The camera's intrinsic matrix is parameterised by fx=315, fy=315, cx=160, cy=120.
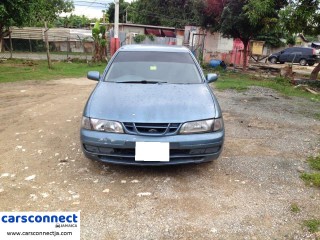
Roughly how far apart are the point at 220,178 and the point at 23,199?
86.4 inches

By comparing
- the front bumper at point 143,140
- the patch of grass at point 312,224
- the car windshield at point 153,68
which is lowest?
the patch of grass at point 312,224

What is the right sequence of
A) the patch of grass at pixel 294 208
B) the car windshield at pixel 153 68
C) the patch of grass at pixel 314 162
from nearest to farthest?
the patch of grass at pixel 294 208
the patch of grass at pixel 314 162
the car windshield at pixel 153 68

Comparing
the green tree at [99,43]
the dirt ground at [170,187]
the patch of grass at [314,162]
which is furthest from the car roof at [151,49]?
the green tree at [99,43]

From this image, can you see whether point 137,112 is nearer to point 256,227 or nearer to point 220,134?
point 220,134

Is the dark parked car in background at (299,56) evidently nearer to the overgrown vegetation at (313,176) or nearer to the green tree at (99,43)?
the green tree at (99,43)

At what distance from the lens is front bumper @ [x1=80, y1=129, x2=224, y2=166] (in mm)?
3402

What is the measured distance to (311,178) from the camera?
383 centimetres

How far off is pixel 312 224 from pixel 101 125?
2.33 metres

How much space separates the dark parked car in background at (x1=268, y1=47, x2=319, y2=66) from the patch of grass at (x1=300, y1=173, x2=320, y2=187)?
21710 mm

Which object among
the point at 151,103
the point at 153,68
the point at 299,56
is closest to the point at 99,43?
the point at 153,68

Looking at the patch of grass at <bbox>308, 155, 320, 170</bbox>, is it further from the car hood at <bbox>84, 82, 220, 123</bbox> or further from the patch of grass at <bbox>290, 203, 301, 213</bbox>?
the car hood at <bbox>84, 82, 220, 123</bbox>

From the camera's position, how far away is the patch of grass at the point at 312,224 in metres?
2.82

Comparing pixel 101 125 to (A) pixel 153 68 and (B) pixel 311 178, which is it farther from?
(B) pixel 311 178

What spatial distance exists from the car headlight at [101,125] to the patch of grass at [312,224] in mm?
2041
